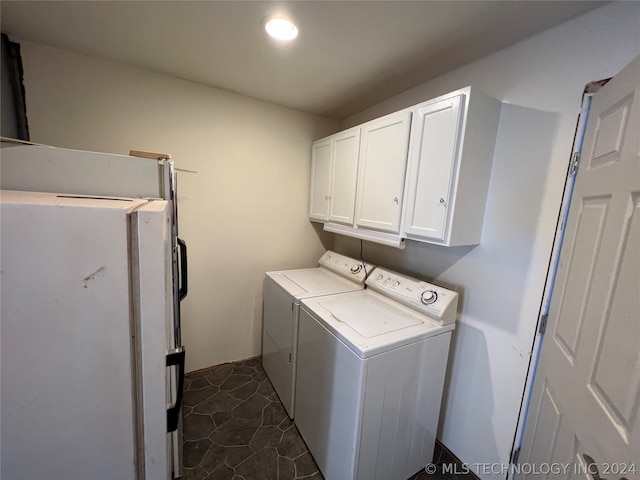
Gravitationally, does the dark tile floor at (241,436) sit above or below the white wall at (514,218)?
below

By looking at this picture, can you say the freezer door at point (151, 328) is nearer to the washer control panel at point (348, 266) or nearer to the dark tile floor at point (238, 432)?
the dark tile floor at point (238, 432)

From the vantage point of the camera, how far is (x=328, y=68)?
169 centimetres

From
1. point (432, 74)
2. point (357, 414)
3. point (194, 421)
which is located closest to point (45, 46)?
point (432, 74)

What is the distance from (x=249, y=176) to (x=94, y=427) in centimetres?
205

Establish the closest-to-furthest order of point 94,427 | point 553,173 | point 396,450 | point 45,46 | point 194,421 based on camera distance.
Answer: point 94,427
point 553,173
point 396,450
point 45,46
point 194,421

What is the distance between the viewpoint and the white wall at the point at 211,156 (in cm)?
170

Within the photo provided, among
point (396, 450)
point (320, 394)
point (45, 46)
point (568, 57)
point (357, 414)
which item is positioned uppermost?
point (45, 46)

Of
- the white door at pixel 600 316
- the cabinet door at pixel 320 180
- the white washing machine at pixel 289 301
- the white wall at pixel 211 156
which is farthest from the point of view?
the cabinet door at pixel 320 180

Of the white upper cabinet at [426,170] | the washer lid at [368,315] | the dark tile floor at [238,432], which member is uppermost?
the white upper cabinet at [426,170]

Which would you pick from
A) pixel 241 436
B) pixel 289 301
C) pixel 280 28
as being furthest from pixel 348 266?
pixel 280 28

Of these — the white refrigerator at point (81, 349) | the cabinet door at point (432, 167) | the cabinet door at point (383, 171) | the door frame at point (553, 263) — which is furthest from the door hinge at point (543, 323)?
the white refrigerator at point (81, 349)

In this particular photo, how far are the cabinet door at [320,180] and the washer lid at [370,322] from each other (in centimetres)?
90

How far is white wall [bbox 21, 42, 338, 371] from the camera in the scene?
5.58ft

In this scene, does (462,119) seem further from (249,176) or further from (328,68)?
(249,176)
